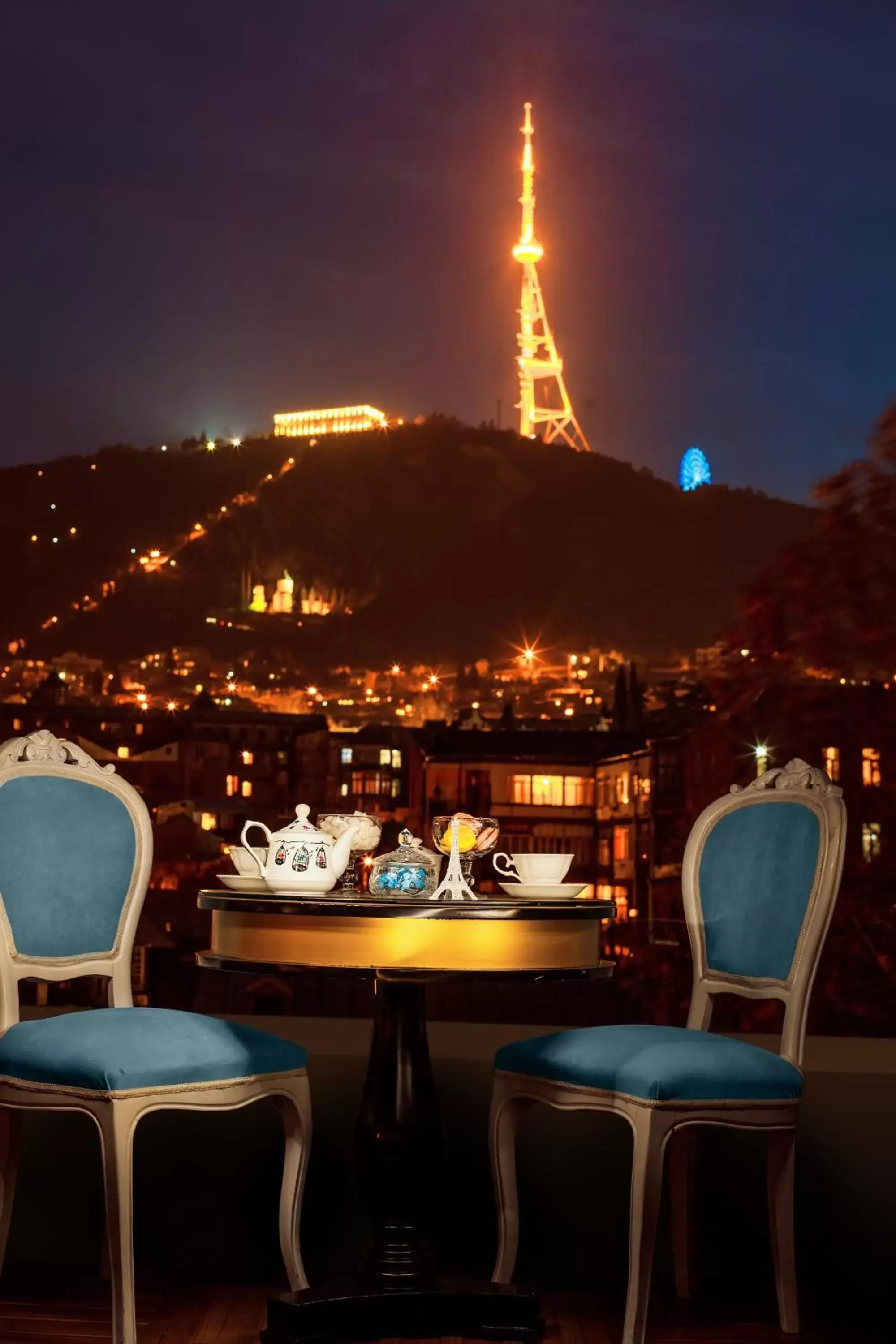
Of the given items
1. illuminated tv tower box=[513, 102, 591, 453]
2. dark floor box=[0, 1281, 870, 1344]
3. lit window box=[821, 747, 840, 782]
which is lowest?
dark floor box=[0, 1281, 870, 1344]

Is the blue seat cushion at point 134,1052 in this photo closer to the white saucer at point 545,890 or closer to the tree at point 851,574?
the white saucer at point 545,890

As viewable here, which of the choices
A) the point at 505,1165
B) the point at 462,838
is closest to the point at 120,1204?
the point at 505,1165

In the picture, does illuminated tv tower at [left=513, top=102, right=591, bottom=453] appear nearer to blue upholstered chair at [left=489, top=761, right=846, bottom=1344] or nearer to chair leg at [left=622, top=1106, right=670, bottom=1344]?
blue upholstered chair at [left=489, top=761, right=846, bottom=1344]

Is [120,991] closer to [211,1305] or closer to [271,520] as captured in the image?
[211,1305]

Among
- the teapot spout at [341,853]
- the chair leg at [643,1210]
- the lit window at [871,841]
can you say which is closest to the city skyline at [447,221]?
the lit window at [871,841]

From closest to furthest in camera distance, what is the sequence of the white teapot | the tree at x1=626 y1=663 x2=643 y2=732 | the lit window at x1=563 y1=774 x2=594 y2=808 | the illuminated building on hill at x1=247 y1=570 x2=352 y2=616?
the white teapot < the lit window at x1=563 y1=774 x2=594 y2=808 < the tree at x1=626 y1=663 x2=643 y2=732 < the illuminated building on hill at x1=247 y1=570 x2=352 y2=616

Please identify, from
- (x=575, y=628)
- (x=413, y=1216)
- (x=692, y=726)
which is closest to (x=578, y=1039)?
(x=413, y=1216)

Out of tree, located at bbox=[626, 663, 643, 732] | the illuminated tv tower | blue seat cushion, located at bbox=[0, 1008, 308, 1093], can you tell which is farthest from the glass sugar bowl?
tree, located at bbox=[626, 663, 643, 732]
